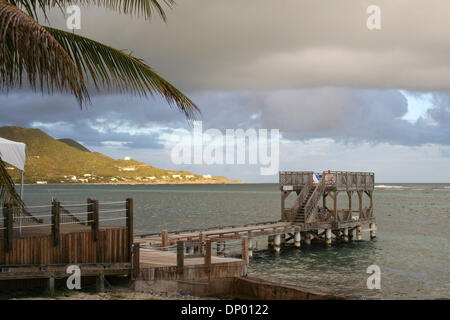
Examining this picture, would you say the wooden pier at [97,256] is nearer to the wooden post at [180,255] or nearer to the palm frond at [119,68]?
the wooden post at [180,255]

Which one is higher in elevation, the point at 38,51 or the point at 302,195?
the point at 38,51

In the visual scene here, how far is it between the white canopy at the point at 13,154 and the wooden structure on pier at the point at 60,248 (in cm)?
134

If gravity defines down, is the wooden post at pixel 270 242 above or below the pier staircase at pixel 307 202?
below

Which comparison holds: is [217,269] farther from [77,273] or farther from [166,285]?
[77,273]

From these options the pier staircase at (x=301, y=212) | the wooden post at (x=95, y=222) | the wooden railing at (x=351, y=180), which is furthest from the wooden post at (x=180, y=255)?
the wooden railing at (x=351, y=180)

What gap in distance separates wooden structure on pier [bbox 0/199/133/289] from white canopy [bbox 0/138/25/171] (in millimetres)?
1345

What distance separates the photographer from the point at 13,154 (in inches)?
519

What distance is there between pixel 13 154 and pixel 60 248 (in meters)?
3.04

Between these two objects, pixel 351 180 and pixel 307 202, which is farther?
pixel 351 180

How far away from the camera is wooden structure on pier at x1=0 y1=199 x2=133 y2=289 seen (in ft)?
41.4

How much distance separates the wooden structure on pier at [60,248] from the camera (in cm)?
1261

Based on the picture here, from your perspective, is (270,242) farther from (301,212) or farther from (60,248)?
(60,248)

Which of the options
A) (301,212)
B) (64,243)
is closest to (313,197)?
(301,212)
